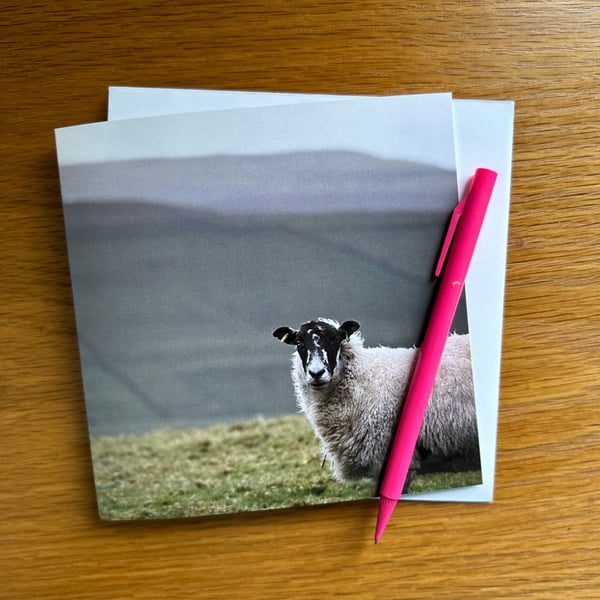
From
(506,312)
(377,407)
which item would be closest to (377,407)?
(377,407)

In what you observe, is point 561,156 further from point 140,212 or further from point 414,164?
point 140,212

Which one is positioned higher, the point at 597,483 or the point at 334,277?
the point at 334,277

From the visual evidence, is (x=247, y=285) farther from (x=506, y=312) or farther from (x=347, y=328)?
(x=506, y=312)

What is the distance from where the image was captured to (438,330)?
1.50 ft

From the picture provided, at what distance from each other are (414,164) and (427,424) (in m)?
0.19

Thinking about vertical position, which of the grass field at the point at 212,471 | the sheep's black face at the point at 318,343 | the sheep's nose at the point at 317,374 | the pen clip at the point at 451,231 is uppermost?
the pen clip at the point at 451,231

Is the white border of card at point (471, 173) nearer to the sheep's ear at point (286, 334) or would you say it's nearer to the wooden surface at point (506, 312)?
the wooden surface at point (506, 312)

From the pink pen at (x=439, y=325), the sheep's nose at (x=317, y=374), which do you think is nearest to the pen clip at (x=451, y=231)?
the pink pen at (x=439, y=325)

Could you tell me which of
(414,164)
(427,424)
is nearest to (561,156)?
(414,164)

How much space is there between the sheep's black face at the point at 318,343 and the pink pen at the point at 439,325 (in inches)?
2.2

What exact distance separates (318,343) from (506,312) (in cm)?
14

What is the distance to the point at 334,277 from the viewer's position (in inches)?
18.2

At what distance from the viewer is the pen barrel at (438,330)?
45 centimetres

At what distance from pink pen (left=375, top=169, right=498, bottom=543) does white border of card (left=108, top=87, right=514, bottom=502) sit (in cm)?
2
